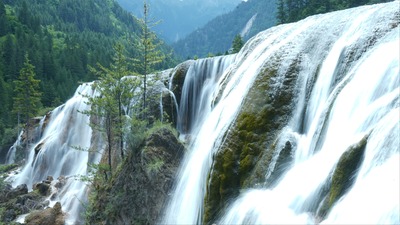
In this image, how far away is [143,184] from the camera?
664 inches

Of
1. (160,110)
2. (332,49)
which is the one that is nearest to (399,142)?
(332,49)

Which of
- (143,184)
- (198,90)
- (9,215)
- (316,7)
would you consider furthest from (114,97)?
(316,7)

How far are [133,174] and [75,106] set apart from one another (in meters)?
21.6

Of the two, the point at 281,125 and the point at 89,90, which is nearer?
the point at 281,125

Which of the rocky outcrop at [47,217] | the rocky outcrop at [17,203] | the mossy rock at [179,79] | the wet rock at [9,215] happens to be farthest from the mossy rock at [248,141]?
the rocky outcrop at [17,203]

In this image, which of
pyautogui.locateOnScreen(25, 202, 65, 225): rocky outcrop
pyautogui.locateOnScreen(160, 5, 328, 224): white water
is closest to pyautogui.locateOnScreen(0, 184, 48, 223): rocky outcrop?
pyautogui.locateOnScreen(25, 202, 65, 225): rocky outcrop

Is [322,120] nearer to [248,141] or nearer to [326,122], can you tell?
[326,122]

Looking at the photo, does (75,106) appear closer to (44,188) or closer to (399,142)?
(44,188)

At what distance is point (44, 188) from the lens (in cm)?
2788

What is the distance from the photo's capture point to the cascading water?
320 inches

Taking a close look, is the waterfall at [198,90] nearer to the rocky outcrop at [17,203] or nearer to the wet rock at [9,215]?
the rocky outcrop at [17,203]

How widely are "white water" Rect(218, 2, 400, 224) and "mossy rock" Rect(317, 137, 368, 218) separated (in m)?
0.22

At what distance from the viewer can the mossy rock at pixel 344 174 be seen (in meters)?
8.71

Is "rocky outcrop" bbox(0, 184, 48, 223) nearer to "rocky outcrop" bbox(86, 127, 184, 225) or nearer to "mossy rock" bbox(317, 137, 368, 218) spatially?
"rocky outcrop" bbox(86, 127, 184, 225)
